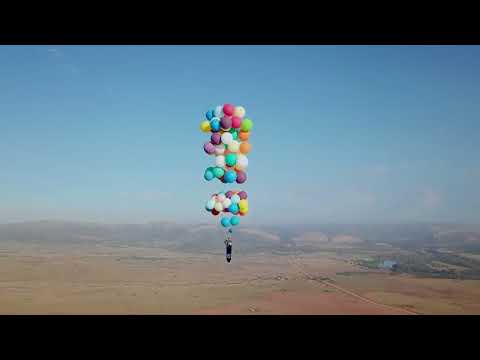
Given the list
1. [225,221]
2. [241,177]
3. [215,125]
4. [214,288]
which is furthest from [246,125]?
[214,288]

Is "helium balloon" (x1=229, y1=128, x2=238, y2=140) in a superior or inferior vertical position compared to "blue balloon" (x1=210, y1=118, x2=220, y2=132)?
inferior

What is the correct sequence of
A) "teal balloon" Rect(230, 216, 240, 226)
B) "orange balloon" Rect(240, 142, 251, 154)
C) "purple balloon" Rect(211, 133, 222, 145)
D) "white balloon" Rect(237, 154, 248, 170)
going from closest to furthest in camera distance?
"purple balloon" Rect(211, 133, 222, 145), "white balloon" Rect(237, 154, 248, 170), "orange balloon" Rect(240, 142, 251, 154), "teal balloon" Rect(230, 216, 240, 226)

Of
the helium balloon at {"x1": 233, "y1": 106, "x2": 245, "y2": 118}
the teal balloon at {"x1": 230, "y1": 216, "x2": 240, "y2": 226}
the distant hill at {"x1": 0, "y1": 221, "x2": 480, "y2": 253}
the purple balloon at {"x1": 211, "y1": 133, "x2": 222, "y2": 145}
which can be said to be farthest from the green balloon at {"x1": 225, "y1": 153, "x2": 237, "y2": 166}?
the distant hill at {"x1": 0, "y1": 221, "x2": 480, "y2": 253}

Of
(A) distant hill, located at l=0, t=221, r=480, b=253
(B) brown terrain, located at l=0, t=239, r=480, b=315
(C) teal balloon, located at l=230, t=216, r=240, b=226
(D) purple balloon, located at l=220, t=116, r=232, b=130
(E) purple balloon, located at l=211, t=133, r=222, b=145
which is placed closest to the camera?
(D) purple balloon, located at l=220, t=116, r=232, b=130

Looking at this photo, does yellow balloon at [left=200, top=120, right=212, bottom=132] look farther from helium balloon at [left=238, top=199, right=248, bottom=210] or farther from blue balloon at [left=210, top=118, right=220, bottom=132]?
helium balloon at [left=238, top=199, right=248, bottom=210]
